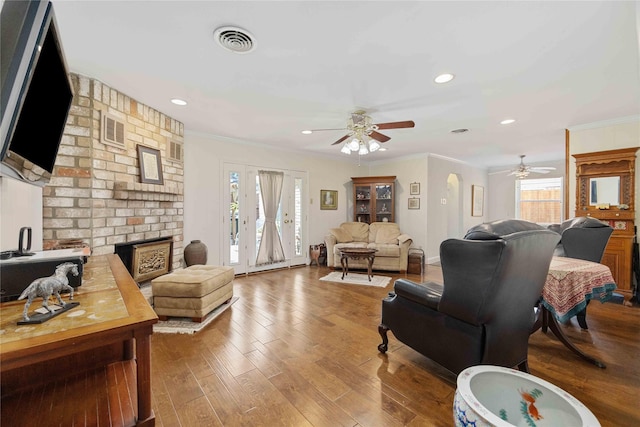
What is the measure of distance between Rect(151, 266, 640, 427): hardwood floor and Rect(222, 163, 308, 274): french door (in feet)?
6.28

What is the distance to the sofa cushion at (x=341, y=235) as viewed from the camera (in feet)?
18.5

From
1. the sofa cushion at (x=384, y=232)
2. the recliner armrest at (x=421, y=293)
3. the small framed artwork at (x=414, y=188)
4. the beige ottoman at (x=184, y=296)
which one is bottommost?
the beige ottoman at (x=184, y=296)

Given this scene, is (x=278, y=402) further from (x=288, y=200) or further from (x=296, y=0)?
(x=288, y=200)

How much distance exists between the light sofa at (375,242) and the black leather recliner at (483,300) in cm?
320

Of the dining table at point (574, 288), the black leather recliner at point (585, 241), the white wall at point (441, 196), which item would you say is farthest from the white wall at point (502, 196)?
the dining table at point (574, 288)

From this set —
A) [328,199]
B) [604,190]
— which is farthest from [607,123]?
[328,199]

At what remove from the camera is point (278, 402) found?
1.67 m

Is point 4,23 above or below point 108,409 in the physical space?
above

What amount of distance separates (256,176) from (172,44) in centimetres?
311

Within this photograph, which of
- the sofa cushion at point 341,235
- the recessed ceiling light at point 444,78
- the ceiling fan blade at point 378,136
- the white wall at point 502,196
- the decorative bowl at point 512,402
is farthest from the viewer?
the white wall at point 502,196

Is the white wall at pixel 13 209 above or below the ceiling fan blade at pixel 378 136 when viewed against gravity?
below

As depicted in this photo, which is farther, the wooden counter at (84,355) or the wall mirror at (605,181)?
the wall mirror at (605,181)

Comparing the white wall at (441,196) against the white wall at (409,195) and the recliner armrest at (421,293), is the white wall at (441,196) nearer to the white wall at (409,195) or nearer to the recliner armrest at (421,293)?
the white wall at (409,195)

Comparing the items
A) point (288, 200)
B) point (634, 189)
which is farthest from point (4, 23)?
point (634, 189)
